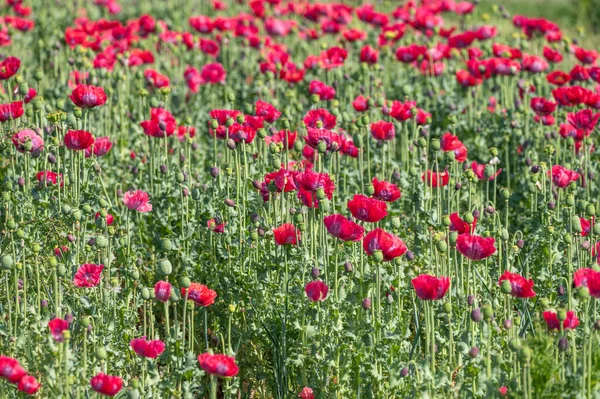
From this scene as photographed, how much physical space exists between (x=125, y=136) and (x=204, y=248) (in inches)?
68.0

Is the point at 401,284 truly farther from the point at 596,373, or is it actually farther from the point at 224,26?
the point at 224,26

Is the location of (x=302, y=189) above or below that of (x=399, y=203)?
above

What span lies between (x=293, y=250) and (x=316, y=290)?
50cm

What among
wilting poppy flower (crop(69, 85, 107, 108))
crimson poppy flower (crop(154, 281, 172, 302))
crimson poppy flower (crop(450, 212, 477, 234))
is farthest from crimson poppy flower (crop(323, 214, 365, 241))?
wilting poppy flower (crop(69, 85, 107, 108))

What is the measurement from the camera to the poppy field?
316cm

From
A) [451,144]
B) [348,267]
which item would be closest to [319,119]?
[451,144]

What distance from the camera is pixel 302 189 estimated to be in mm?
3598

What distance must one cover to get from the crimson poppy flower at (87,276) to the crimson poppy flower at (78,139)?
2.20 ft

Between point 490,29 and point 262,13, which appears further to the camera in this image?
point 262,13

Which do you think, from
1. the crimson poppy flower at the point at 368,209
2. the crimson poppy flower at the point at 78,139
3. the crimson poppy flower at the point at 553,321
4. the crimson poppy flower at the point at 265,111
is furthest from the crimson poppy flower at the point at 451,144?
the crimson poppy flower at the point at 78,139

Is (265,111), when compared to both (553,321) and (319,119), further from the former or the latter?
(553,321)

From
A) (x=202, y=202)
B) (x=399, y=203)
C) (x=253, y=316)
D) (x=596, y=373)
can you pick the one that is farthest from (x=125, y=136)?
(x=596, y=373)

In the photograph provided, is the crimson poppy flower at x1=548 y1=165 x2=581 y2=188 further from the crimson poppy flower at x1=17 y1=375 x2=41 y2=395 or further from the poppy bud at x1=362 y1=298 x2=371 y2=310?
the crimson poppy flower at x1=17 y1=375 x2=41 y2=395

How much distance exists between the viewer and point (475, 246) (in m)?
3.25
